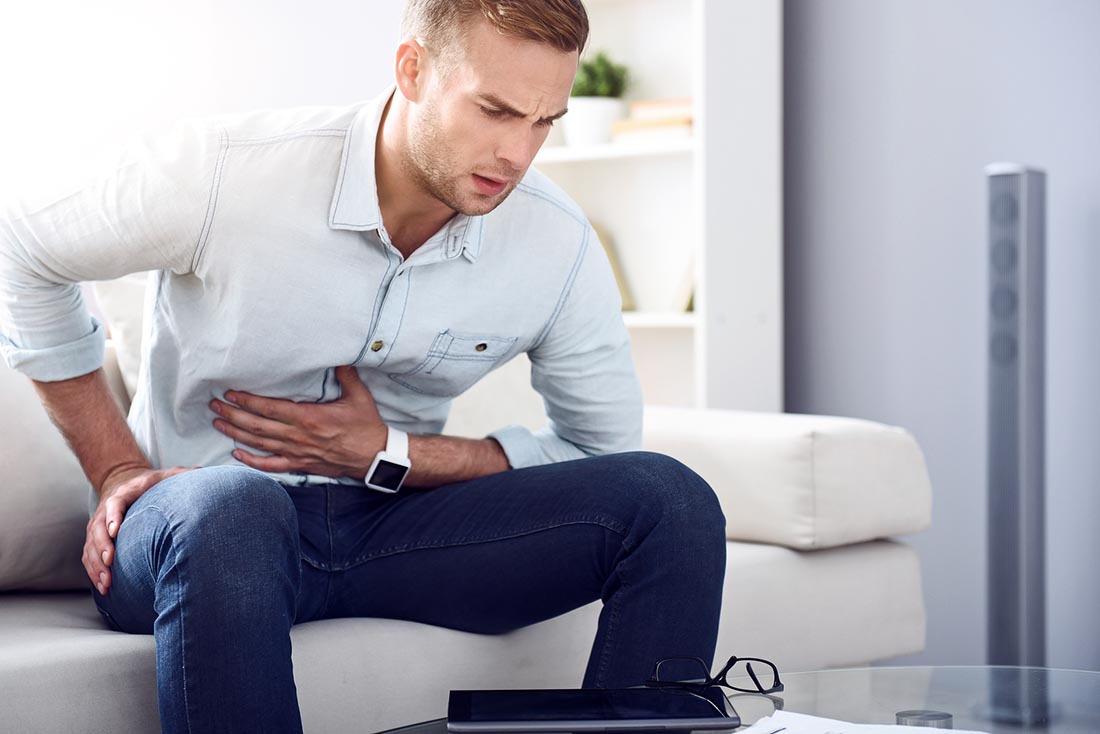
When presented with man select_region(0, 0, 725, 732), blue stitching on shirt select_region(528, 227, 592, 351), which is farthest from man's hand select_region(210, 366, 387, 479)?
blue stitching on shirt select_region(528, 227, 592, 351)

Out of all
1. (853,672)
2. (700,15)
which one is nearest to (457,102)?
(853,672)

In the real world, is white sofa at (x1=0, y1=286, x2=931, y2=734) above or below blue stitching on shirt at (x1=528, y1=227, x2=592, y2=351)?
below

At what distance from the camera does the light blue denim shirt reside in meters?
1.24

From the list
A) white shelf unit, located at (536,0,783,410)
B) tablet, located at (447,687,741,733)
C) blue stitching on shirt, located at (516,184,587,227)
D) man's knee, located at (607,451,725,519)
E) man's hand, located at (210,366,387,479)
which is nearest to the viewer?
tablet, located at (447,687,741,733)

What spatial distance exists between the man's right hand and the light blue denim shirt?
127 millimetres

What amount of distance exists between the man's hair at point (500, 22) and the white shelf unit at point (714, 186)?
Result: 4.57 ft

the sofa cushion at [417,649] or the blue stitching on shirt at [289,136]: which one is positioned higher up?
the blue stitching on shirt at [289,136]

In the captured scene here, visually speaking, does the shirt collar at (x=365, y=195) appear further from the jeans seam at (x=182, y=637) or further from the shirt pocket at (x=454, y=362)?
the jeans seam at (x=182, y=637)

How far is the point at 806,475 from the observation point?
178 cm

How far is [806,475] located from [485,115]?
0.80 meters

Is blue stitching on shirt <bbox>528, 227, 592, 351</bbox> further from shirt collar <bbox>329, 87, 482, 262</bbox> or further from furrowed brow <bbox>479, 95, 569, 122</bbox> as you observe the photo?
furrowed brow <bbox>479, 95, 569, 122</bbox>

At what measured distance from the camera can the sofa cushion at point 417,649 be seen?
112cm

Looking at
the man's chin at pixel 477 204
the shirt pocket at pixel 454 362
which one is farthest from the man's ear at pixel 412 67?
the shirt pocket at pixel 454 362

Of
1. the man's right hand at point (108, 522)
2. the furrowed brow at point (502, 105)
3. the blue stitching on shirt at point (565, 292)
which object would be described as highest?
the furrowed brow at point (502, 105)
